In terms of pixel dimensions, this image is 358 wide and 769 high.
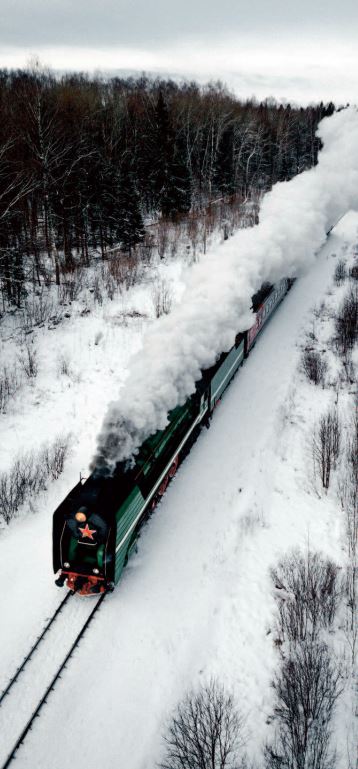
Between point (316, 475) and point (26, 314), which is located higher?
point (26, 314)

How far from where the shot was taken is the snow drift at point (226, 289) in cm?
934

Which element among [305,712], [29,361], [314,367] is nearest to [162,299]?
[29,361]

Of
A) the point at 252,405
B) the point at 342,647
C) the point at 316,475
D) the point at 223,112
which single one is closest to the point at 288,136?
the point at 223,112

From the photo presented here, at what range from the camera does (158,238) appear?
30.3 metres

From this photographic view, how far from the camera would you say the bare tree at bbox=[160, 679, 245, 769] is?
6430 mm

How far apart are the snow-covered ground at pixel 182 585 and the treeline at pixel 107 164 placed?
12.3m

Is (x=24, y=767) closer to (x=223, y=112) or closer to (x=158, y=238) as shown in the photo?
(x=158, y=238)

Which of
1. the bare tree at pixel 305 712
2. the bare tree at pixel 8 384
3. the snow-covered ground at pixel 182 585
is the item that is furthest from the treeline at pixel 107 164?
the bare tree at pixel 305 712

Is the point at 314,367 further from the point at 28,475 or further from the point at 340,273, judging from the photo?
the point at 28,475

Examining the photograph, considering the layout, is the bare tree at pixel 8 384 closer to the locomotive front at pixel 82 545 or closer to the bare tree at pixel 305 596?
the locomotive front at pixel 82 545

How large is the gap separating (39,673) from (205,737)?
3348 mm

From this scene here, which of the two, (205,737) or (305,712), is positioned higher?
(305,712)

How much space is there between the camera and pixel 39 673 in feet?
26.7

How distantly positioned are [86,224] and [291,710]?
28.8 meters
